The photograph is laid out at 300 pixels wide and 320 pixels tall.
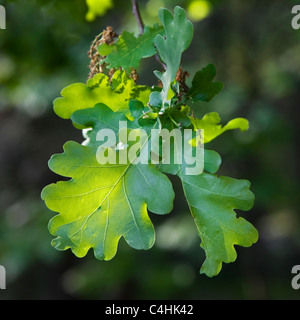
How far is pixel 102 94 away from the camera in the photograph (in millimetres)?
1062

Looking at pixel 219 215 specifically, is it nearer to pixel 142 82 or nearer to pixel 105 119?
pixel 105 119

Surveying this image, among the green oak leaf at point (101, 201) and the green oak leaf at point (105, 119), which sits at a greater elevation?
the green oak leaf at point (105, 119)

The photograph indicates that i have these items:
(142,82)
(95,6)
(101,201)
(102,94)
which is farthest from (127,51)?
(142,82)

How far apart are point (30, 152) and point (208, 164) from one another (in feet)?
16.2

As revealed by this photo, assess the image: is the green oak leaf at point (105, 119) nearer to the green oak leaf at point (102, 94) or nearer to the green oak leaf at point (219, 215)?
the green oak leaf at point (102, 94)

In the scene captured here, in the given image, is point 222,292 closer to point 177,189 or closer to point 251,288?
point 177,189

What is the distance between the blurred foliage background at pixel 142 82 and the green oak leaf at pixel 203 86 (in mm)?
957

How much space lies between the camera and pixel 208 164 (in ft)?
3.33

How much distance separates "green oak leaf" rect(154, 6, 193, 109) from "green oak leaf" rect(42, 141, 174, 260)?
192 mm

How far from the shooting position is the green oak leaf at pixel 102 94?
3.43ft

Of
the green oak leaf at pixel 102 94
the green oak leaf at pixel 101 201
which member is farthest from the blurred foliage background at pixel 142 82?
the green oak leaf at pixel 101 201

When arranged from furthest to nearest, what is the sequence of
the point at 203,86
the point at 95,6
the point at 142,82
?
the point at 142,82 → the point at 95,6 → the point at 203,86

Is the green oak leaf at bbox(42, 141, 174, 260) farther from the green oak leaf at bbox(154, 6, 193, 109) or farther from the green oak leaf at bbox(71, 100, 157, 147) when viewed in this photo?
the green oak leaf at bbox(154, 6, 193, 109)

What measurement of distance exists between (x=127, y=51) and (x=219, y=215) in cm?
47
